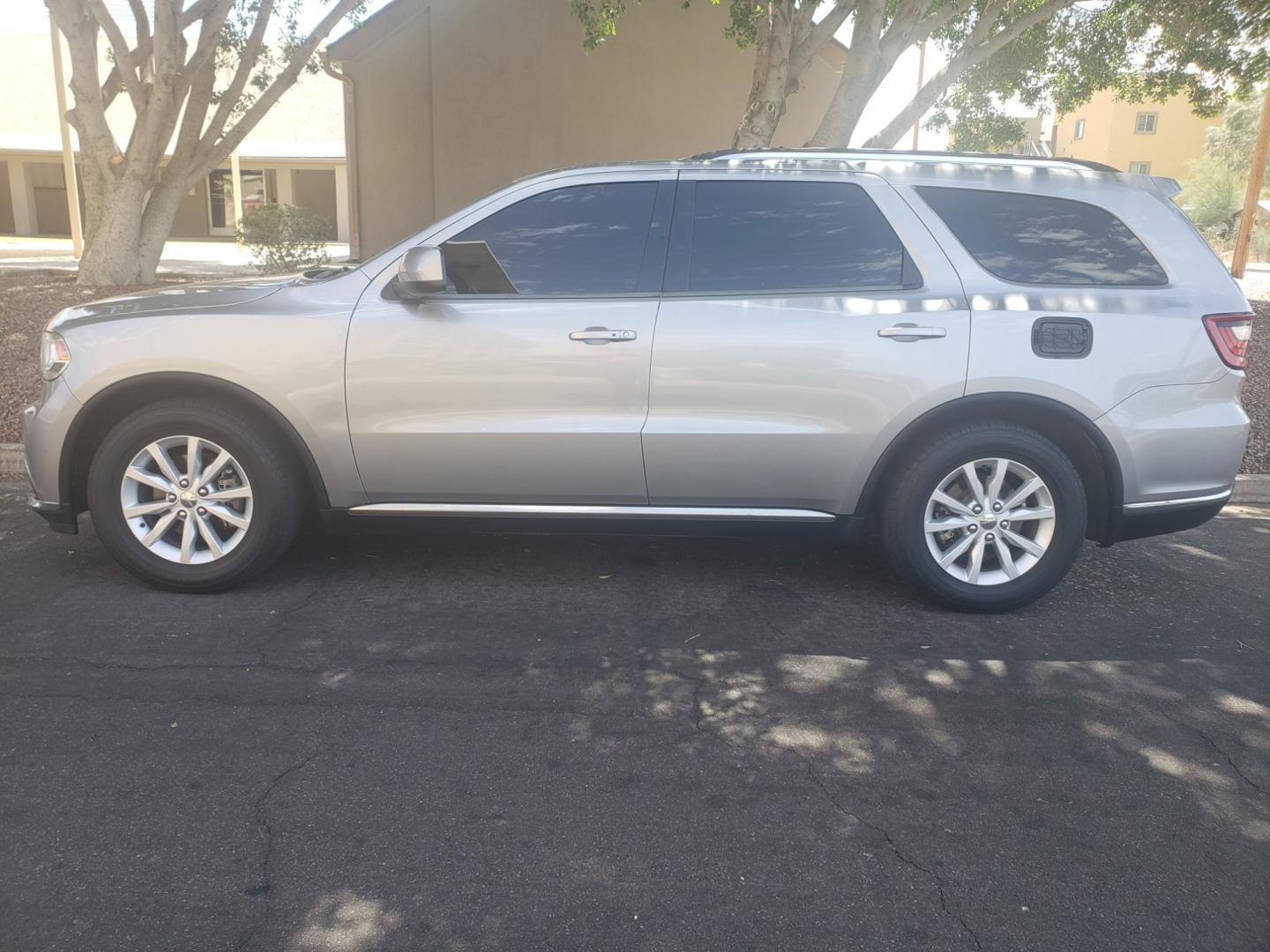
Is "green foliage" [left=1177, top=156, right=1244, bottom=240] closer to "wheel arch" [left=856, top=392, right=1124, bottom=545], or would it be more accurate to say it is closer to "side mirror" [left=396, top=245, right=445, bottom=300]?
"wheel arch" [left=856, top=392, right=1124, bottom=545]

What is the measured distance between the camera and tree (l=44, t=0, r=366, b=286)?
11609 millimetres

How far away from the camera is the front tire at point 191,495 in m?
4.66

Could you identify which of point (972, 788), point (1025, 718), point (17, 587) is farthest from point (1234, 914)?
point (17, 587)

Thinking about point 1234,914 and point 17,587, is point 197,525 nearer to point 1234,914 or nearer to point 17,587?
point 17,587

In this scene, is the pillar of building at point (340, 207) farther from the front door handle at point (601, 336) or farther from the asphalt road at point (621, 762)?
the front door handle at point (601, 336)

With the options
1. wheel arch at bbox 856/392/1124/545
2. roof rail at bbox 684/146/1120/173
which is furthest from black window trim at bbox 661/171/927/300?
wheel arch at bbox 856/392/1124/545

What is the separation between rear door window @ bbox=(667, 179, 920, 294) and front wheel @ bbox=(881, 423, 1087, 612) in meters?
0.83

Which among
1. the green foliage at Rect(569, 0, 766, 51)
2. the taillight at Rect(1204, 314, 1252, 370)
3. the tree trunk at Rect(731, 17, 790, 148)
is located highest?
the green foliage at Rect(569, 0, 766, 51)

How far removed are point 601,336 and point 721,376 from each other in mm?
539

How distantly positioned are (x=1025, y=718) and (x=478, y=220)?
9.96 feet

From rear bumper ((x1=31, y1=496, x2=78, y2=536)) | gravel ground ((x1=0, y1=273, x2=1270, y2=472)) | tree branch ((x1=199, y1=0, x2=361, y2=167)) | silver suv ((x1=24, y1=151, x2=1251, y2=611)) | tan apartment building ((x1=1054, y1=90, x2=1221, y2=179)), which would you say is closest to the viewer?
silver suv ((x1=24, y1=151, x2=1251, y2=611))

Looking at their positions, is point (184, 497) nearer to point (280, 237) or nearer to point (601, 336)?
point (601, 336)

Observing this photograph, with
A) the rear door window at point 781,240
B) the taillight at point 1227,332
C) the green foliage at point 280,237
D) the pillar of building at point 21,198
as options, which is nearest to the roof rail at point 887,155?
the rear door window at point 781,240

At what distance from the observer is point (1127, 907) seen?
2.75 metres
